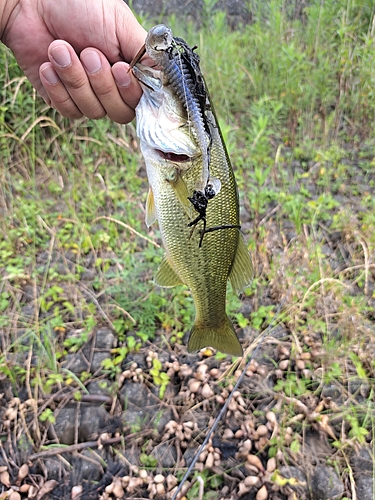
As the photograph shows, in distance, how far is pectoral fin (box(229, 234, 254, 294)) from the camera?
1.36 meters

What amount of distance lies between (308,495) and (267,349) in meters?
0.74

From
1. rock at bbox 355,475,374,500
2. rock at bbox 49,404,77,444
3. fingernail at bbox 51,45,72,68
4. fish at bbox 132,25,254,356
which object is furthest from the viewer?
rock at bbox 49,404,77,444

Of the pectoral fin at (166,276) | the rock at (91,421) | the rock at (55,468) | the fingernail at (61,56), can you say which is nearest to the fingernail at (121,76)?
the fingernail at (61,56)

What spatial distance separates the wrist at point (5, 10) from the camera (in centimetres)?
150

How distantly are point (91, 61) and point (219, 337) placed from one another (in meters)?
1.14

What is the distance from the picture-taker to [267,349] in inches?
87.7

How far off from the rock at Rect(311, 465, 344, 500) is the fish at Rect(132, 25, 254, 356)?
937mm

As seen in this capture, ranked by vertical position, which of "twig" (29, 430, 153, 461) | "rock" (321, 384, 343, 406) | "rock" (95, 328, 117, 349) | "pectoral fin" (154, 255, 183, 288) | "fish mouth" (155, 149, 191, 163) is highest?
"fish mouth" (155, 149, 191, 163)

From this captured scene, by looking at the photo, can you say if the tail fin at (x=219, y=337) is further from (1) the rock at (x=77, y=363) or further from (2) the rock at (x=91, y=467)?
(1) the rock at (x=77, y=363)

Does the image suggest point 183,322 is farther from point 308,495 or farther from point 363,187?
point 363,187

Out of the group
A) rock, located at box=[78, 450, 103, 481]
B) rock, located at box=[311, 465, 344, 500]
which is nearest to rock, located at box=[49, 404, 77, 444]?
rock, located at box=[78, 450, 103, 481]

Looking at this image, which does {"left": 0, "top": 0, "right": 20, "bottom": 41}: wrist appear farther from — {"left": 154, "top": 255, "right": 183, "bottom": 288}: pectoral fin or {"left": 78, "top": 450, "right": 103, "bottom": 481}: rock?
{"left": 78, "top": 450, "right": 103, "bottom": 481}: rock

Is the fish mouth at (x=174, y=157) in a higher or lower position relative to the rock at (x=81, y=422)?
higher

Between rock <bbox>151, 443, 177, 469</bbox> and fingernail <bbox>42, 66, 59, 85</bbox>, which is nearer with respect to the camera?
fingernail <bbox>42, 66, 59, 85</bbox>
